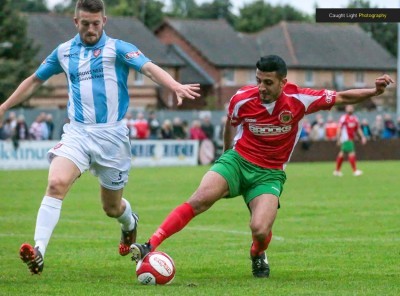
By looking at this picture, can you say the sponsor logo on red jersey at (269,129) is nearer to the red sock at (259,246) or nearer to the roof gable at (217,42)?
the red sock at (259,246)

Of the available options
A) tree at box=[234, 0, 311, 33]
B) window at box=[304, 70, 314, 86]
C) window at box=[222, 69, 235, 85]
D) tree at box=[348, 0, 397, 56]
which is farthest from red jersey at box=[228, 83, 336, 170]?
tree at box=[234, 0, 311, 33]

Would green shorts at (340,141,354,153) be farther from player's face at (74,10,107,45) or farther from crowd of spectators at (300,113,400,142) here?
player's face at (74,10,107,45)

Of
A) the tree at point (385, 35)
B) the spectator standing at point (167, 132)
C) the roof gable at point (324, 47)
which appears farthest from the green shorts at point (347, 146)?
the tree at point (385, 35)

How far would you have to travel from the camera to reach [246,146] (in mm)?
10570

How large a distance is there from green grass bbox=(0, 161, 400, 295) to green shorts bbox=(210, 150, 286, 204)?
796mm

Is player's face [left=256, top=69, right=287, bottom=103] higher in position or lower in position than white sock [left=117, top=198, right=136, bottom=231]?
higher

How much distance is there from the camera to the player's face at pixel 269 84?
10.2 metres

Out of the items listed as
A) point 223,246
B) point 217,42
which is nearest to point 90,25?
point 223,246

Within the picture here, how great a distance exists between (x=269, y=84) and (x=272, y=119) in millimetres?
364

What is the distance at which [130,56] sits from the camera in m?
10.2

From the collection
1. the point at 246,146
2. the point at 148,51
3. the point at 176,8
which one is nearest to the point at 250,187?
the point at 246,146

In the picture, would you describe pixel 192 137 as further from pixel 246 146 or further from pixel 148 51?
pixel 148 51

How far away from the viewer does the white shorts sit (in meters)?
10.2

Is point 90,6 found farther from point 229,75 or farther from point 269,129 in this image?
point 229,75
